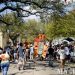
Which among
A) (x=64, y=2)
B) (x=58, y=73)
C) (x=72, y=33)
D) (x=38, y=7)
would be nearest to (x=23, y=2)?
(x=38, y=7)

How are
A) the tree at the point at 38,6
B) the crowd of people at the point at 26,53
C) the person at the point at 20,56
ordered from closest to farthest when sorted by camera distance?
1. the crowd of people at the point at 26,53
2. the person at the point at 20,56
3. the tree at the point at 38,6

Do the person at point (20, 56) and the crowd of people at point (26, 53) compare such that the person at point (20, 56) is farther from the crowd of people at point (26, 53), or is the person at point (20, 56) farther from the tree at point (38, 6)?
the tree at point (38, 6)

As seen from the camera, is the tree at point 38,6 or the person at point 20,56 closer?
the person at point 20,56

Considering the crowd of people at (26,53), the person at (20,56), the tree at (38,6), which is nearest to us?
the crowd of people at (26,53)

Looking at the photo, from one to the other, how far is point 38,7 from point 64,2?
246 cm

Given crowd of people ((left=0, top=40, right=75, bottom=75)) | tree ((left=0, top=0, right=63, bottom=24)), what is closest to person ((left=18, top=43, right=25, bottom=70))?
crowd of people ((left=0, top=40, right=75, bottom=75))

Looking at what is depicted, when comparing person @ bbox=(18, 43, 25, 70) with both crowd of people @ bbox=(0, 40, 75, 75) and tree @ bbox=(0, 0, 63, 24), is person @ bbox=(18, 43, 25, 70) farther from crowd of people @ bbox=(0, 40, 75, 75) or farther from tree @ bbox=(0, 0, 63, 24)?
tree @ bbox=(0, 0, 63, 24)

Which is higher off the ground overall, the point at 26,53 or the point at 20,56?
the point at 26,53

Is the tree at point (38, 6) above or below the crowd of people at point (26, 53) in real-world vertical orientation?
above

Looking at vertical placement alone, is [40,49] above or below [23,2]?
below

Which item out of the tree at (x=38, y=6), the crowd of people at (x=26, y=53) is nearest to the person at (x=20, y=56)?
the crowd of people at (x=26, y=53)

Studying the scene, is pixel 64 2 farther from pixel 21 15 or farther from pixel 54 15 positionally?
pixel 21 15

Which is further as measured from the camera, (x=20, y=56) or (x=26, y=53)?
(x=26, y=53)

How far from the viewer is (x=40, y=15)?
32781 millimetres
